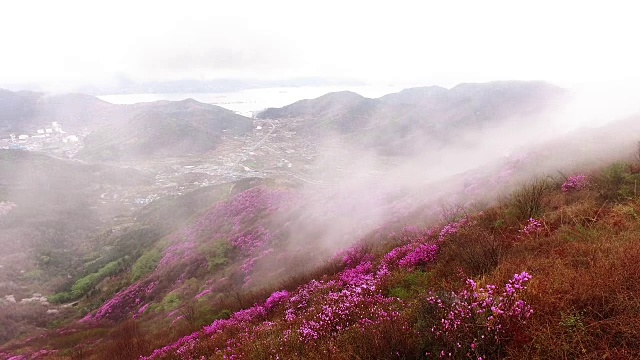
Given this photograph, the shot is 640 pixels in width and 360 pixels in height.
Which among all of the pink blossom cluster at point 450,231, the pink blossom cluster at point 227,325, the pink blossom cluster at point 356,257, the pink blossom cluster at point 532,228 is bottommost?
the pink blossom cluster at point 227,325

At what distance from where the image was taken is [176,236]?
44.4 metres

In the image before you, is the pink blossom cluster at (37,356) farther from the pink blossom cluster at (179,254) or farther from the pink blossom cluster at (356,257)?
the pink blossom cluster at (356,257)

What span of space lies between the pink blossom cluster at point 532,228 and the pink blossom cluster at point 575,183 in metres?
4.69

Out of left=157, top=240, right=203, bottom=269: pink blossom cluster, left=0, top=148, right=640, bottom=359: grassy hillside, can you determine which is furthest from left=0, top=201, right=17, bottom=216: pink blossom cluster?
left=0, top=148, right=640, bottom=359: grassy hillside

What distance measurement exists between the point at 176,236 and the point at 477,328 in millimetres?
45780

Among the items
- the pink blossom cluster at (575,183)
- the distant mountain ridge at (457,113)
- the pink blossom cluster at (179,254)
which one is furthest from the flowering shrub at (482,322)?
the distant mountain ridge at (457,113)

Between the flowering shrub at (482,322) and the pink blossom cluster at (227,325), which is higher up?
the flowering shrub at (482,322)

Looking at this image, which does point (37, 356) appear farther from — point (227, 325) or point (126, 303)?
point (227, 325)

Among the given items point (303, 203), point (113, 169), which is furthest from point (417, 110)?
point (303, 203)

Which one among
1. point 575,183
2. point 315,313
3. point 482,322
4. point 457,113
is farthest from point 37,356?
point 457,113

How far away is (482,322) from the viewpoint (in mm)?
4211

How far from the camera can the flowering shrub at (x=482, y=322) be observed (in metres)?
4.07

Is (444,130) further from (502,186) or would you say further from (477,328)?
(477,328)

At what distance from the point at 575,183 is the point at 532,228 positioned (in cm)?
570
